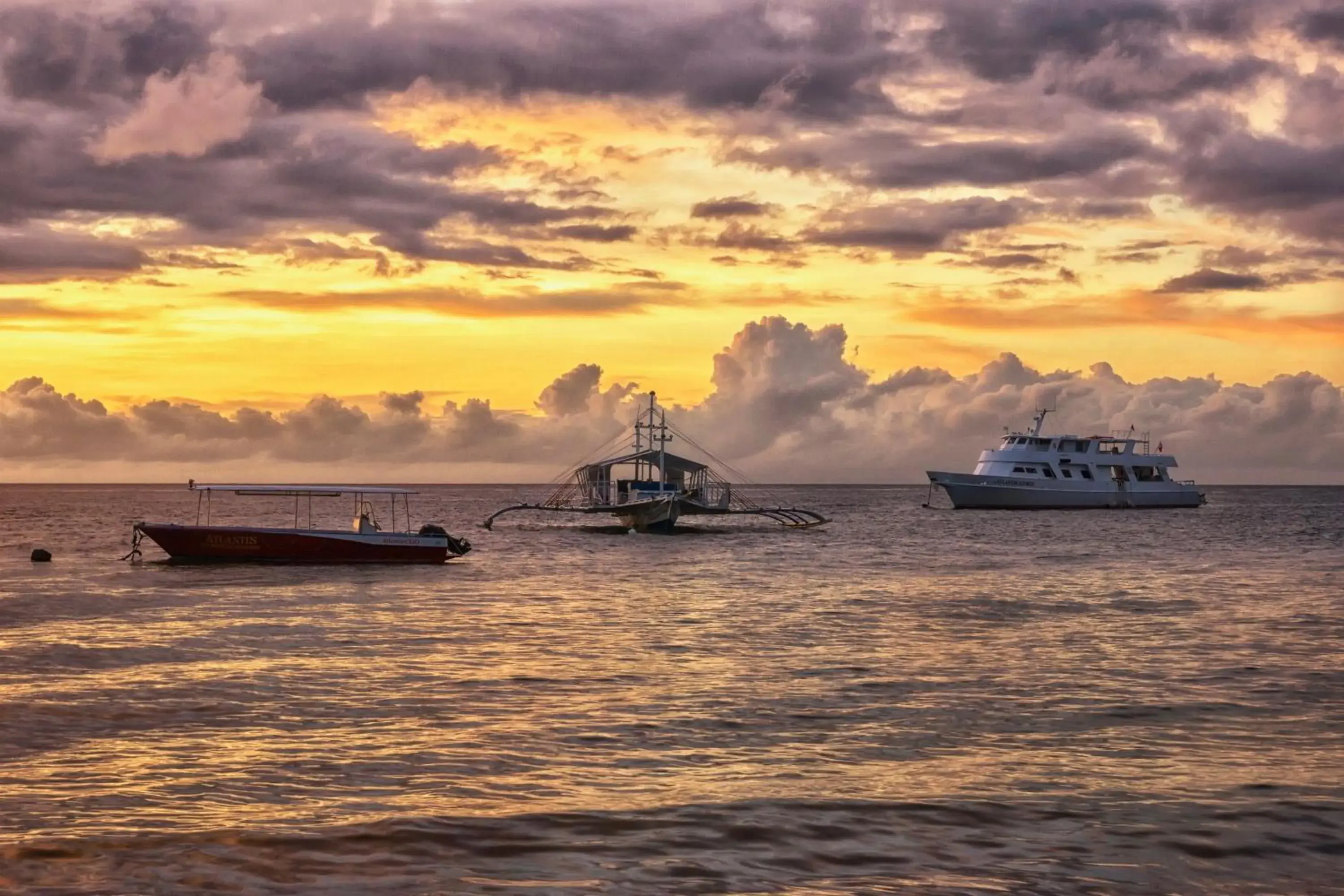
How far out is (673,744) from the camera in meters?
16.1

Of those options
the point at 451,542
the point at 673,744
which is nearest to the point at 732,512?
the point at 451,542

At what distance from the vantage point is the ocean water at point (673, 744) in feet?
35.7

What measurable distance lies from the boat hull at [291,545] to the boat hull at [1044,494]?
257 feet

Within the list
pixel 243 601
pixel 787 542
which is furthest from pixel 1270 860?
pixel 787 542

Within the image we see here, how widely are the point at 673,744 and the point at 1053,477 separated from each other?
367 ft

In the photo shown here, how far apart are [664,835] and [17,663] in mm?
17755

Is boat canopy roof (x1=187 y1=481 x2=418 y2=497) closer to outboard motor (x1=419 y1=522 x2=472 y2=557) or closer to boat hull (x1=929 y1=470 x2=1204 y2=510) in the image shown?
outboard motor (x1=419 y1=522 x2=472 y2=557)

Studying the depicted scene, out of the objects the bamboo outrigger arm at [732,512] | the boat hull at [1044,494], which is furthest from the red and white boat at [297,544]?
the boat hull at [1044,494]

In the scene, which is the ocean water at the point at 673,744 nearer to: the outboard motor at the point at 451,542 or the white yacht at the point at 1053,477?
the outboard motor at the point at 451,542

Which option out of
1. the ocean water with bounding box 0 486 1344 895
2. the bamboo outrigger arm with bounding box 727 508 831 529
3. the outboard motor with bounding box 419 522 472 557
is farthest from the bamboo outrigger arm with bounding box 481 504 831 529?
the ocean water with bounding box 0 486 1344 895

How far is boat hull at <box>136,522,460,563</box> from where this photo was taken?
52719 mm

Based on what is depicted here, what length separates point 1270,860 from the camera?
11031 millimetres

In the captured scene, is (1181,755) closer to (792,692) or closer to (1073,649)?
(792,692)

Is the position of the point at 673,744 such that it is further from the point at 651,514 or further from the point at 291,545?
the point at 651,514
